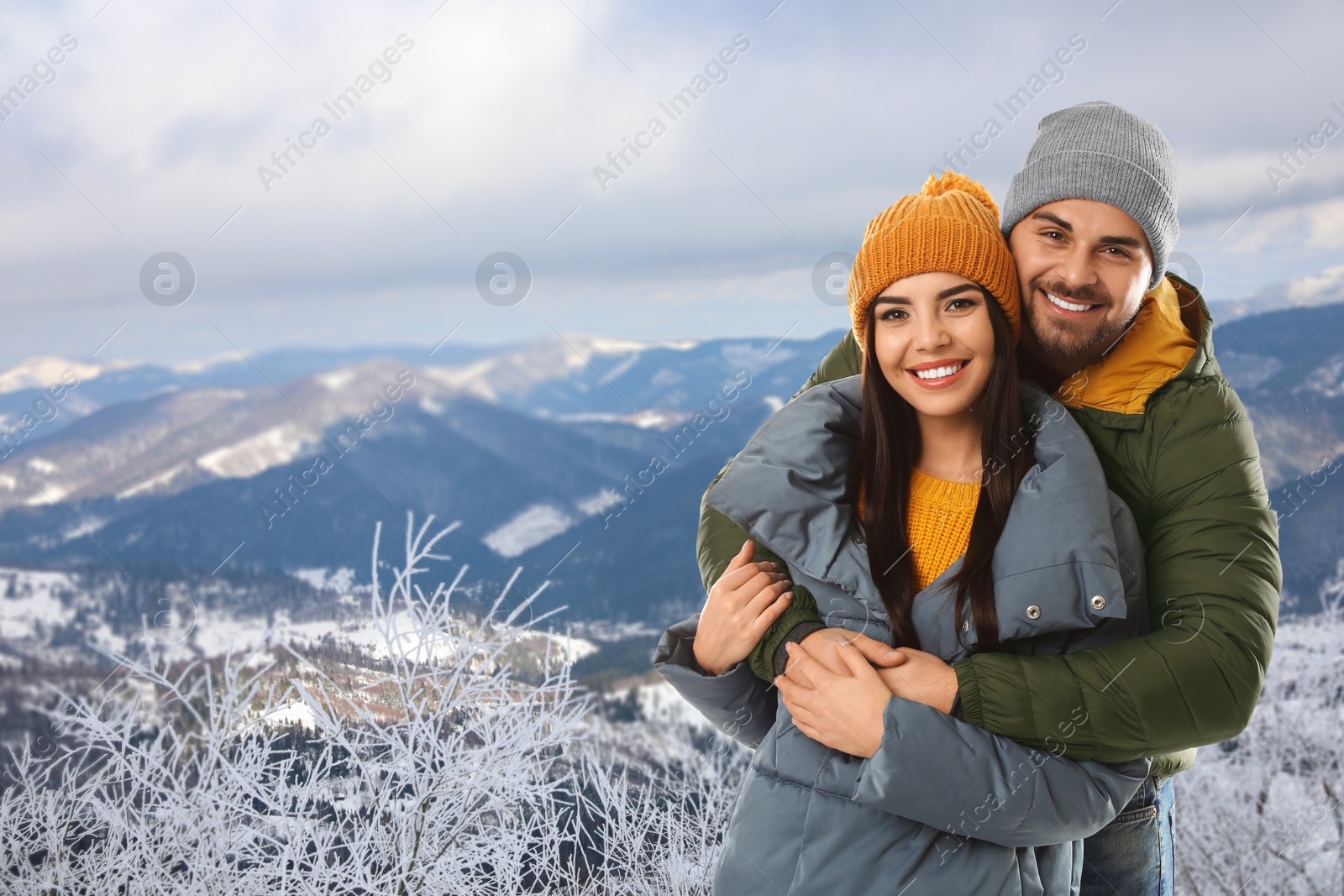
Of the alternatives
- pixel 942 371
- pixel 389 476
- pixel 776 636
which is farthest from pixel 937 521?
pixel 389 476

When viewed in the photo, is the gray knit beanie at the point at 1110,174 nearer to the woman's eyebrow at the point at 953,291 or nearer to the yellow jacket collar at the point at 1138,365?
the yellow jacket collar at the point at 1138,365

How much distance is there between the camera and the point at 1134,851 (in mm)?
2273

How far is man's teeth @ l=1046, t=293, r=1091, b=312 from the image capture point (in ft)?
6.86

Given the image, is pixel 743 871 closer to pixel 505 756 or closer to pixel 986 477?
pixel 986 477

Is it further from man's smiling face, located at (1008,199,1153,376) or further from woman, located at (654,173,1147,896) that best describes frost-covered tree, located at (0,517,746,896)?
man's smiling face, located at (1008,199,1153,376)

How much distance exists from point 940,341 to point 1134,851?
53.2 inches

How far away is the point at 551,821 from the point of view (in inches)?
224

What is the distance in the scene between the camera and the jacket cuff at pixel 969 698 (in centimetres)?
172

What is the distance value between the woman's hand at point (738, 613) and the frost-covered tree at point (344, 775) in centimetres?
201

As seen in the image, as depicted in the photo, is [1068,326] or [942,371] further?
[1068,326]

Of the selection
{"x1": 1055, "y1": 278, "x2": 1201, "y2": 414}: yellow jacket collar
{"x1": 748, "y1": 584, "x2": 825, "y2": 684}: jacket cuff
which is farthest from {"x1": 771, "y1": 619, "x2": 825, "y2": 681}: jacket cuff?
{"x1": 1055, "y1": 278, "x2": 1201, "y2": 414}: yellow jacket collar

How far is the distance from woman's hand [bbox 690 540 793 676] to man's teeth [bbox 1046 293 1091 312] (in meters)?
0.86

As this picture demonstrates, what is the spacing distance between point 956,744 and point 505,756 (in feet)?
13.1

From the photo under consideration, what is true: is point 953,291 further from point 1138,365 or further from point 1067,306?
point 1138,365
